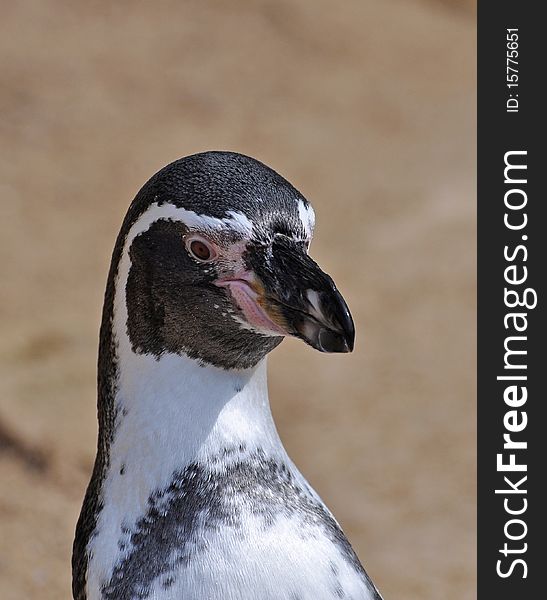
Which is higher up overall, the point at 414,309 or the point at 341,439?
the point at 414,309

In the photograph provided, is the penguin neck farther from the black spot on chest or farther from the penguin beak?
the penguin beak

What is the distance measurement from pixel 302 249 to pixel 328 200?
433 cm

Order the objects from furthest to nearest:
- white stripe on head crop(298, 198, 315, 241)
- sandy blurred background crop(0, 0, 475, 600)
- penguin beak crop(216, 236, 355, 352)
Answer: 1. sandy blurred background crop(0, 0, 475, 600)
2. white stripe on head crop(298, 198, 315, 241)
3. penguin beak crop(216, 236, 355, 352)

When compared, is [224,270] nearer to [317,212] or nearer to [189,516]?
[189,516]

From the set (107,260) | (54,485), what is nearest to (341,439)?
(54,485)

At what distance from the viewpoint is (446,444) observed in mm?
4973

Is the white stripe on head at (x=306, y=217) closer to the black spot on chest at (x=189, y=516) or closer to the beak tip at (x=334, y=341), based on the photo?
the beak tip at (x=334, y=341)

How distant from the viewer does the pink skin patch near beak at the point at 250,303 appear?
2211 millimetres

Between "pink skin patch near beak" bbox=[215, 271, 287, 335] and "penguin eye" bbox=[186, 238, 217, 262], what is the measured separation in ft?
0.16

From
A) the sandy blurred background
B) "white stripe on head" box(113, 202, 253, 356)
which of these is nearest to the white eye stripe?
"white stripe on head" box(113, 202, 253, 356)

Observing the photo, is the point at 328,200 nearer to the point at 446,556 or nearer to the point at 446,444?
the point at 446,444

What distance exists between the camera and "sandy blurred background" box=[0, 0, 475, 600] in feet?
15.1

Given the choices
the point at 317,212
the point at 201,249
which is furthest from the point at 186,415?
the point at 317,212

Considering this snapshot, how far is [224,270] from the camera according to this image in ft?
7.38
